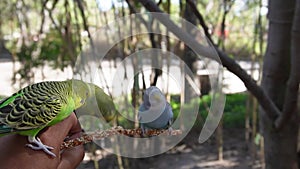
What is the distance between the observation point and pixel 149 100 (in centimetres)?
61

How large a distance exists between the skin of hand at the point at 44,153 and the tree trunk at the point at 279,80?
581 millimetres

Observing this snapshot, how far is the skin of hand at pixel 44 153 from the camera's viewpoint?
572 millimetres

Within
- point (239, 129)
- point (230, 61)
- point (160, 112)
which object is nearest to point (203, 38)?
point (230, 61)

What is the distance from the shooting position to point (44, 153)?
58cm

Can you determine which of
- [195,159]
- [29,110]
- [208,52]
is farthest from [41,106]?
[195,159]

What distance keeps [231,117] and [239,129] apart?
10cm

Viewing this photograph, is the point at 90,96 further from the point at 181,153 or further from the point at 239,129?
the point at 239,129

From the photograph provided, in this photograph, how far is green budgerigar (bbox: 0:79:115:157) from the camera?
564 mm

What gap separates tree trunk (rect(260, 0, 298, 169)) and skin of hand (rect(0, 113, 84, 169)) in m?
0.58

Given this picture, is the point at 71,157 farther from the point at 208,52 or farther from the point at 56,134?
the point at 208,52

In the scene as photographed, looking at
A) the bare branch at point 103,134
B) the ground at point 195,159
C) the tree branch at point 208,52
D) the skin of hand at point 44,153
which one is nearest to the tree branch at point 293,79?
the tree branch at point 208,52

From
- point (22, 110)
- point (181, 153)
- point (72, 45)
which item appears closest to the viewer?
point (22, 110)

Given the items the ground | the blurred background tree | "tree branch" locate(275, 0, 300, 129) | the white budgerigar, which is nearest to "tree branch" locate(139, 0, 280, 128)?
"tree branch" locate(275, 0, 300, 129)

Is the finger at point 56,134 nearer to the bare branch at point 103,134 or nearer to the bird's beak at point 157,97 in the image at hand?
the bare branch at point 103,134
